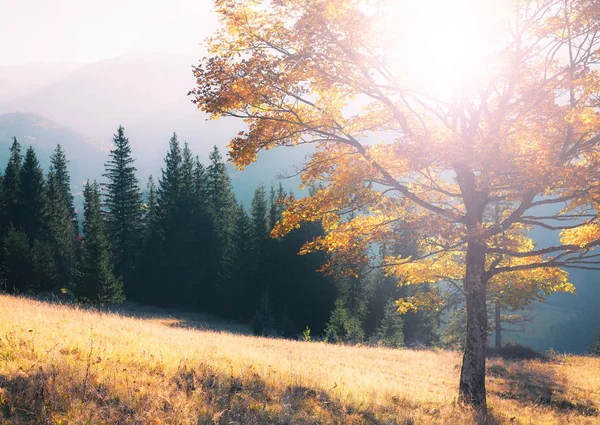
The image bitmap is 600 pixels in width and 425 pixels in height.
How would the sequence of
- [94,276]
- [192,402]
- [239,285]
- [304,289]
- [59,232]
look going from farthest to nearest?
[59,232]
[239,285]
[304,289]
[94,276]
[192,402]

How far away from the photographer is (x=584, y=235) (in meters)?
10.1

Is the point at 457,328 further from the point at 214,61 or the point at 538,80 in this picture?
the point at 214,61

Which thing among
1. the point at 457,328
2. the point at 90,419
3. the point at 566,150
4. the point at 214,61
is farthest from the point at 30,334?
the point at 457,328

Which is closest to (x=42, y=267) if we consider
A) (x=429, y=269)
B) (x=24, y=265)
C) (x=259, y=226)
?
(x=24, y=265)

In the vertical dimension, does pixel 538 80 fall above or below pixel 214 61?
above

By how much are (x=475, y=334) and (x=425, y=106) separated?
5.57 meters

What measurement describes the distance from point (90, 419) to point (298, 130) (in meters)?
6.47

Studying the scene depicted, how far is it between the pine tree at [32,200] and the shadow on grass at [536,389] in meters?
54.1

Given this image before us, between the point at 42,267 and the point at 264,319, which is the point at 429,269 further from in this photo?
the point at 42,267

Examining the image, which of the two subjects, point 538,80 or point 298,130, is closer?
point 298,130

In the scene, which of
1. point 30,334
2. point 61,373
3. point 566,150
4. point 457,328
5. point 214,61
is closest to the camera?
point 61,373

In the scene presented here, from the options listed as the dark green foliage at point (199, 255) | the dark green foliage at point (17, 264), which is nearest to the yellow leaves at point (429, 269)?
the dark green foliage at point (199, 255)

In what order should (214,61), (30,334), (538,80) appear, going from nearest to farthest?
(30,334) < (214,61) < (538,80)

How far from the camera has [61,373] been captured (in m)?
5.62
